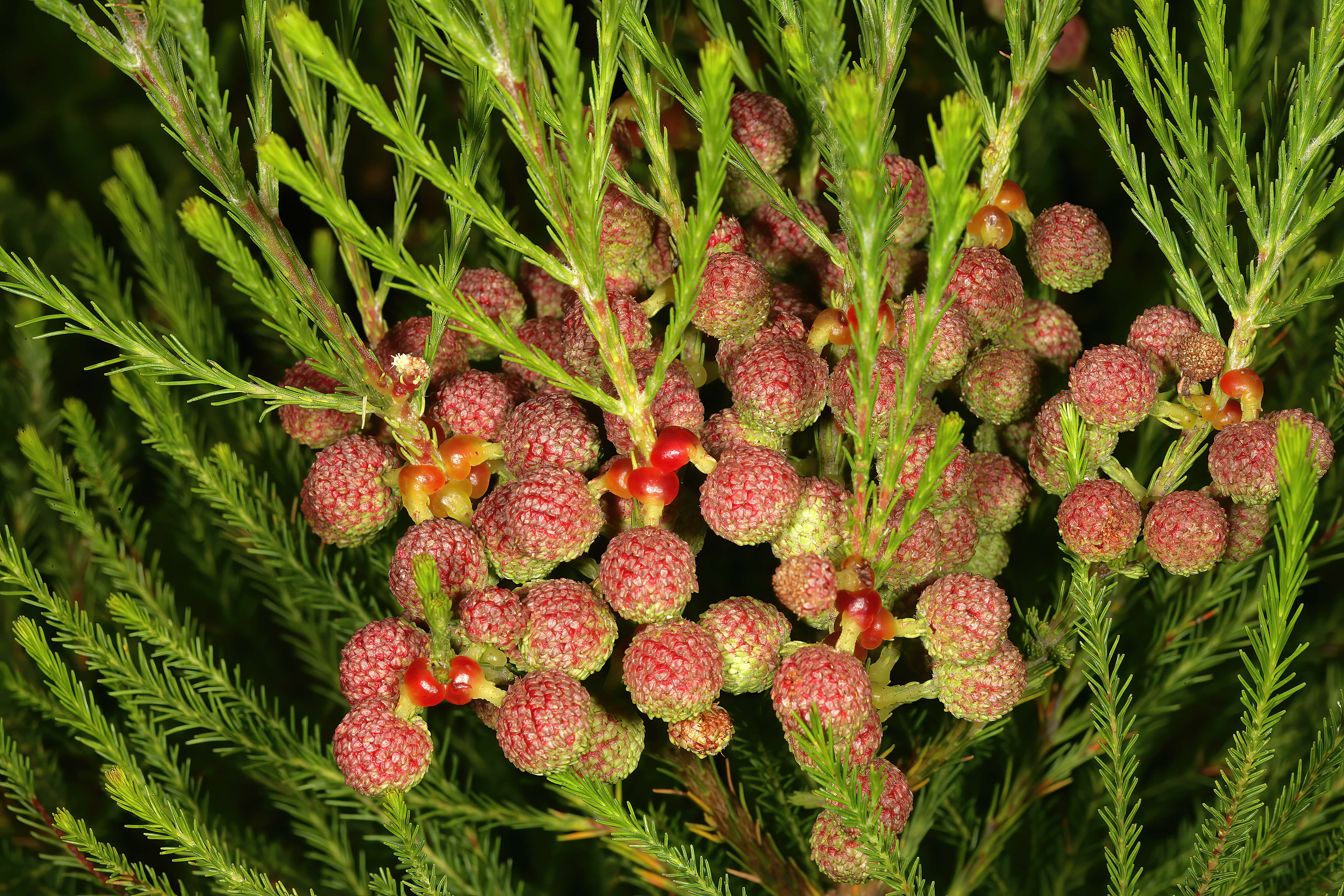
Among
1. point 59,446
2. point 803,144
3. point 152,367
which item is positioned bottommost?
point 59,446

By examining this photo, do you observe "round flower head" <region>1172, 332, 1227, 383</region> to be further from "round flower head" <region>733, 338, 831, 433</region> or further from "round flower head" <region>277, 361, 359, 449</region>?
"round flower head" <region>277, 361, 359, 449</region>

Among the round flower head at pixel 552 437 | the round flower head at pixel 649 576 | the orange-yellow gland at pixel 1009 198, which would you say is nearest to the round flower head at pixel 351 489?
the round flower head at pixel 552 437

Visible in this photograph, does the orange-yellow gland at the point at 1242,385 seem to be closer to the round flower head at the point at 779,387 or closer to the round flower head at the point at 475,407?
the round flower head at the point at 779,387

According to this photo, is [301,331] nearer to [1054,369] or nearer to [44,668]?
[44,668]

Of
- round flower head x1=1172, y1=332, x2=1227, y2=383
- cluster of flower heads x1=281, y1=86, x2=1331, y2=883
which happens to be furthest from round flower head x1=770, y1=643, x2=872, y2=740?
round flower head x1=1172, y1=332, x2=1227, y2=383

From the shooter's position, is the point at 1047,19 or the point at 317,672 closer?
the point at 1047,19

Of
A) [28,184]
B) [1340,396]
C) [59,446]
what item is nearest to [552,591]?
[1340,396]
